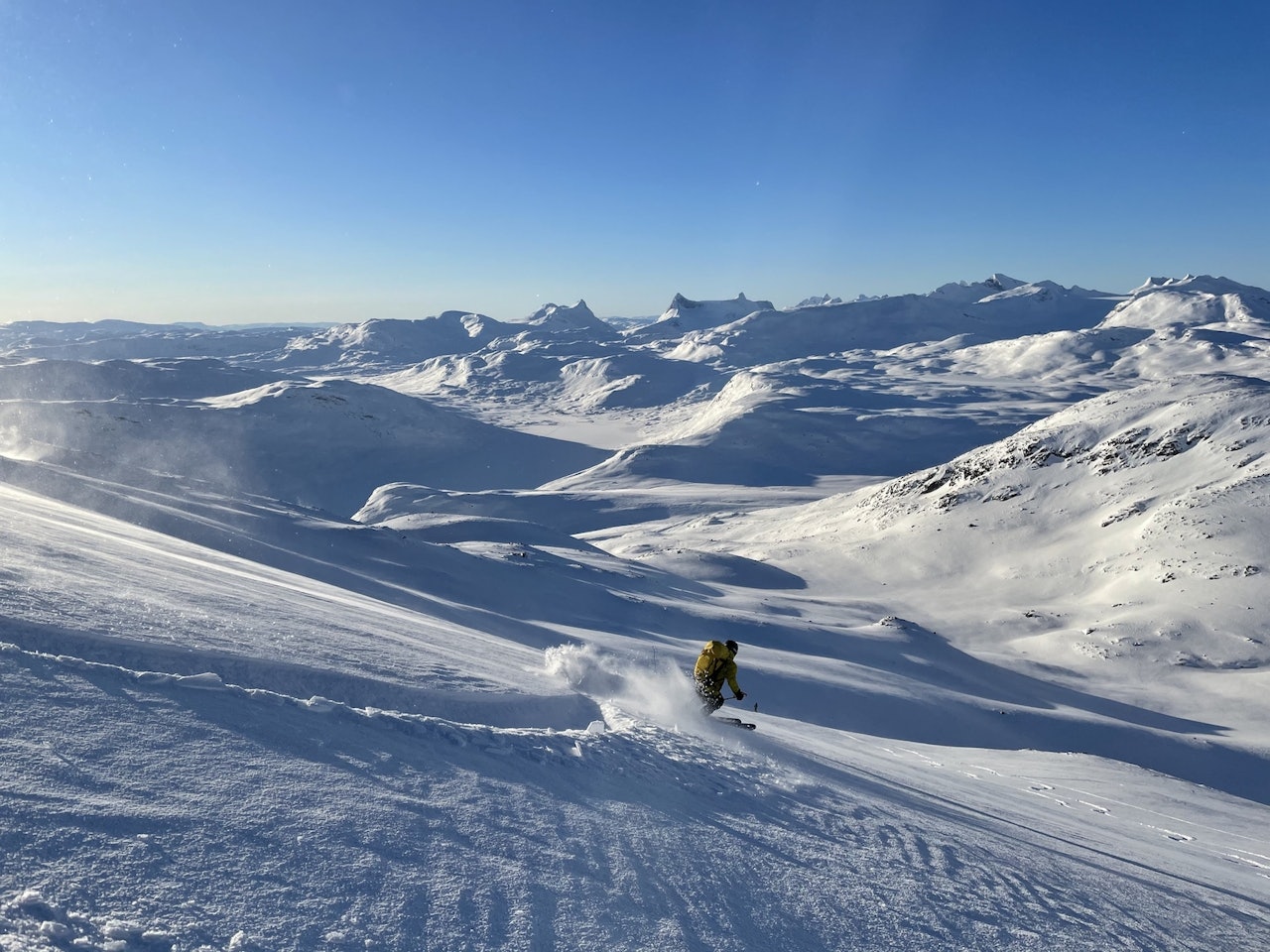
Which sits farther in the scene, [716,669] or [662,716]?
[716,669]

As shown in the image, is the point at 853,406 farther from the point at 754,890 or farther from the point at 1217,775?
the point at 754,890

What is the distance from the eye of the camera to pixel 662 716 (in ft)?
Answer: 34.8

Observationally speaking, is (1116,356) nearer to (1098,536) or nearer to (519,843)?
(1098,536)

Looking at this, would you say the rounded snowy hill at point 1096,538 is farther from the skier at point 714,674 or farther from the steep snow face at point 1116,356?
the steep snow face at point 1116,356

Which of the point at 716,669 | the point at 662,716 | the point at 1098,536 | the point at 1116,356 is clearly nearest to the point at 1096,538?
the point at 1098,536

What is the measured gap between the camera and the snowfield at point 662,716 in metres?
4.31

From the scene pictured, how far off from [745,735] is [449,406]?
6448 inches

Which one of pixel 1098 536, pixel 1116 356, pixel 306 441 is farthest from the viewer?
pixel 1116 356

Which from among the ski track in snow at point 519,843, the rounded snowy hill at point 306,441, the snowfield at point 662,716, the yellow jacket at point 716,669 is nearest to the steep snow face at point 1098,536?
the snowfield at point 662,716

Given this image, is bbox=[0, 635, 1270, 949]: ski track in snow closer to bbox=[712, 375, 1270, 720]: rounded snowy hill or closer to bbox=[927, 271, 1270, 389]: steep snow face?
bbox=[712, 375, 1270, 720]: rounded snowy hill

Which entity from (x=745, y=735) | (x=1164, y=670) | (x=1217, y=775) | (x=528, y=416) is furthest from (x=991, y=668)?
(x=528, y=416)

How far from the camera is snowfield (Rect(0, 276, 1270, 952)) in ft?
14.1

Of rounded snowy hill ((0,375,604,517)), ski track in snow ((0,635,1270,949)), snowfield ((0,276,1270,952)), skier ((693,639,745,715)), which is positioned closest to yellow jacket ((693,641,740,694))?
skier ((693,639,745,715))

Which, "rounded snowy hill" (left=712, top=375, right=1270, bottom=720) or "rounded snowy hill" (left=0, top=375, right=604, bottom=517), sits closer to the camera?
"rounded snowy hill" (left=712, top=375, right=1270, bottom=720)
